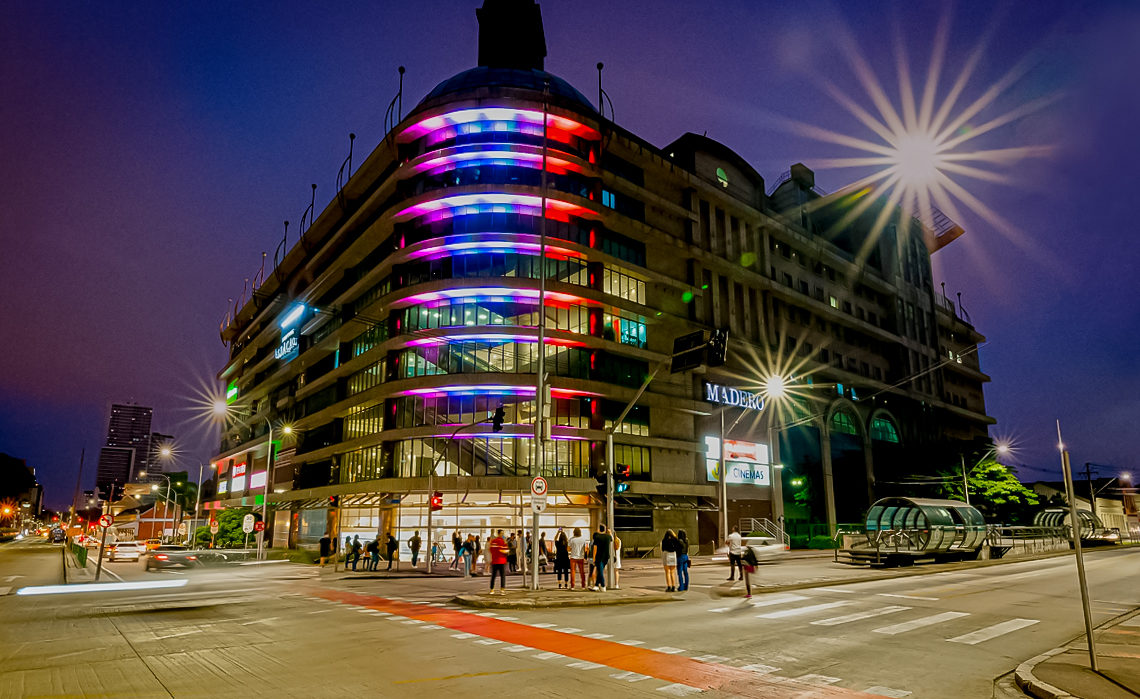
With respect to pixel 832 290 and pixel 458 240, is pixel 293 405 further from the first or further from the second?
pixel 832 290

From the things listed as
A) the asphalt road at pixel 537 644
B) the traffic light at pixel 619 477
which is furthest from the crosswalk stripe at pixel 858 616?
the traffic light at pixel 619 477

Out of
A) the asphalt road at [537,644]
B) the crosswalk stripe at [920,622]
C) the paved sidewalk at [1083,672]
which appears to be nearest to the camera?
the paved sidewalk at [1083,672]

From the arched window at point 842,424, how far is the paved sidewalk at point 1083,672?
55.1 m

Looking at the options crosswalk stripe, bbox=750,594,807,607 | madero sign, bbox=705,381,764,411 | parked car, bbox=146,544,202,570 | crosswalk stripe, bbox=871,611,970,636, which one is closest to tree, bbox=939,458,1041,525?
madero sign, bbox=705,381,764,411

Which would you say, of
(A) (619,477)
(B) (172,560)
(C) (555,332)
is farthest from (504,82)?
(B) (172,560)

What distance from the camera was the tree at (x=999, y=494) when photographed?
57781 millimetres

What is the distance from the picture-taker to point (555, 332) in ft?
137

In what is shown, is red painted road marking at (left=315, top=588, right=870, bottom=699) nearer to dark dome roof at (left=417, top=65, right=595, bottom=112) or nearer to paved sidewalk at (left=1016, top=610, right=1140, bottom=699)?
paved sidewalk at (left=1016, top=610, right=1140, bottom=699)

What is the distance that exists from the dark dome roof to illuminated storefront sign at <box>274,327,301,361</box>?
30.3 metres

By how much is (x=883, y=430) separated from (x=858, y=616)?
210ft

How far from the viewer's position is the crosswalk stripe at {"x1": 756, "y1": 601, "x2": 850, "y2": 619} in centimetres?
1447

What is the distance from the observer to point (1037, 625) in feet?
43.7

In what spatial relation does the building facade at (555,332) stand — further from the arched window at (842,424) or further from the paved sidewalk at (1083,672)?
the paved sidewalk at (1083,672)

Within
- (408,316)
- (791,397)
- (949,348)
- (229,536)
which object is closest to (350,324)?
(408,316)
